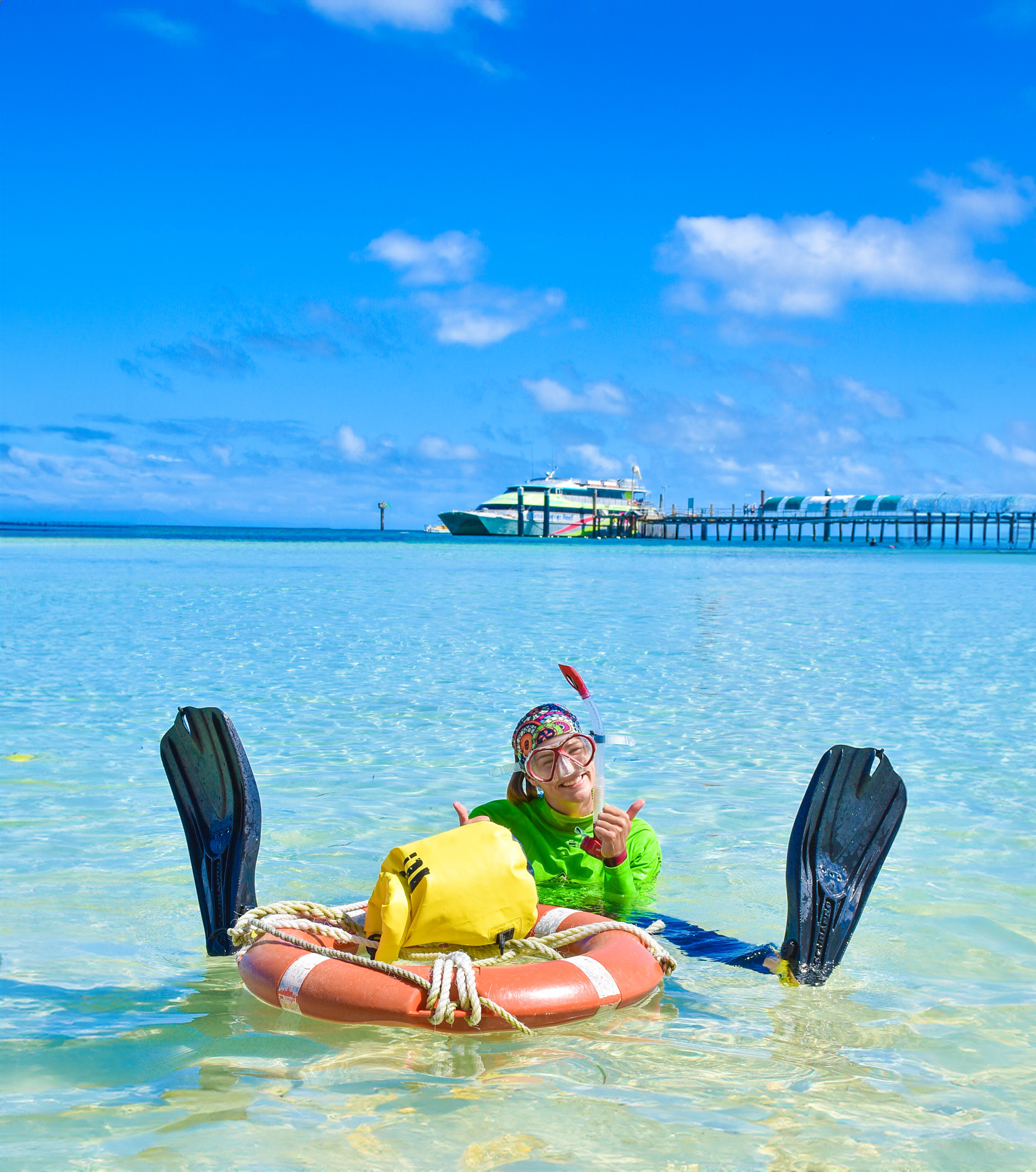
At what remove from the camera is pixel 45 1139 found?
10.2ft

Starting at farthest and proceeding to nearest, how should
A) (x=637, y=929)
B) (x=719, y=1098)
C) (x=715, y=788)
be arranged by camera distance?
(x=715, y=788)
(x=637, y=929)
(x=719, y=1098)

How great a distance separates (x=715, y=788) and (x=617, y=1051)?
426 cm

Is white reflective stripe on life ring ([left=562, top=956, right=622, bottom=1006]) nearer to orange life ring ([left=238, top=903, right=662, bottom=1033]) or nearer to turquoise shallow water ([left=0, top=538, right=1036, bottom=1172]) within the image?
orange life ring ([left=238, top=903, right=662, bottom=1033])

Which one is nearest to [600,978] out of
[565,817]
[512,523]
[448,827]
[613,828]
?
[613,828]

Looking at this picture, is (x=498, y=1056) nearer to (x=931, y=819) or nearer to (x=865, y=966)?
(x=865, y=966)

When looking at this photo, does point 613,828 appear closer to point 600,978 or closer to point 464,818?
point 464,818

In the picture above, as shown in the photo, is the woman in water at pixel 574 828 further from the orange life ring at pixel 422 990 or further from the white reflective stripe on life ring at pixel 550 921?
the orange life ring at pixel 422 990

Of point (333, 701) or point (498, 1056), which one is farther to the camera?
point (333, 701)

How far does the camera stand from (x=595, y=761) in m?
4.42

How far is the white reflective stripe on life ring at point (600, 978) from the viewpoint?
3.71m

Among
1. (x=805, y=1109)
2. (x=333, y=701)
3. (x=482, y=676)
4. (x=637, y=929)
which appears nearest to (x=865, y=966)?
(x=637, y=929)

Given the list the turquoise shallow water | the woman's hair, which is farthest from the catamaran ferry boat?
the woman's hair

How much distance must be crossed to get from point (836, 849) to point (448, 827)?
3.14 m

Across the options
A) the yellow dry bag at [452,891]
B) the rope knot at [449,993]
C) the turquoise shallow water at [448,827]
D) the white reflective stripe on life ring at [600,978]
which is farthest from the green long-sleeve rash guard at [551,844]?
the rope knot at [449,993]
